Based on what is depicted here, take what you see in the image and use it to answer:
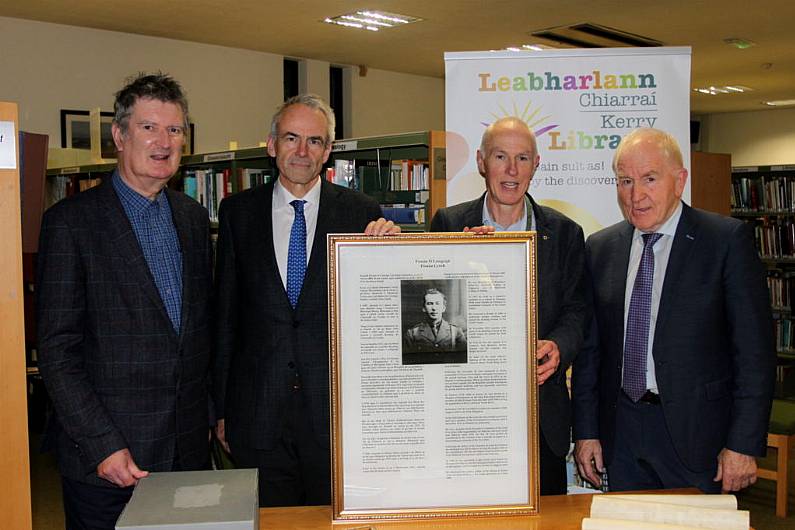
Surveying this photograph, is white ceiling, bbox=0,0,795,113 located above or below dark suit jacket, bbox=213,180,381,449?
above

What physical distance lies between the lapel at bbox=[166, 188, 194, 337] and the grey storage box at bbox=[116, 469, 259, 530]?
27.7 inches

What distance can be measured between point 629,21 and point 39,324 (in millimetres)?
10007

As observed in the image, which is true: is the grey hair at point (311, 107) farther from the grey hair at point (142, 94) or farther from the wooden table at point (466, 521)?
the wooden table at point (466, 521)

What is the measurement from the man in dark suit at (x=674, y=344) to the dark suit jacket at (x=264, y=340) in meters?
0.91

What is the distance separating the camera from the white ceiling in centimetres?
978

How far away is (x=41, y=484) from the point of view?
601 cm

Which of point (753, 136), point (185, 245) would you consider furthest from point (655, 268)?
point (753, 136)

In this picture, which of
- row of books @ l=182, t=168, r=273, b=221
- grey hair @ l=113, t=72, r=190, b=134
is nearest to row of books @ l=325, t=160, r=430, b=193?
row of books @ l=182, t=168, r=273, b=221

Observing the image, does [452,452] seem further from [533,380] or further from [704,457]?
[704,457]

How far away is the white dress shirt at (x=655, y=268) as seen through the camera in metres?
2.47

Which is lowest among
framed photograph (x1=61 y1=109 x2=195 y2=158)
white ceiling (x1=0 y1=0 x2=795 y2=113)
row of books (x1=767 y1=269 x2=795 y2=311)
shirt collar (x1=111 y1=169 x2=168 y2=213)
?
row of books (x1=767 y1=269 x2=795 y2=311)

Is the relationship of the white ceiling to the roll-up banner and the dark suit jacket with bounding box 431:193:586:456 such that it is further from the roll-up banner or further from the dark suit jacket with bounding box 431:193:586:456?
the dark suit jacket with bounding box 431:193:586:456

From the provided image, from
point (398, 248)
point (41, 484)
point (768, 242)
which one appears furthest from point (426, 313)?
point (768, 242)

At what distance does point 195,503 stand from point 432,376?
1.96 feet
